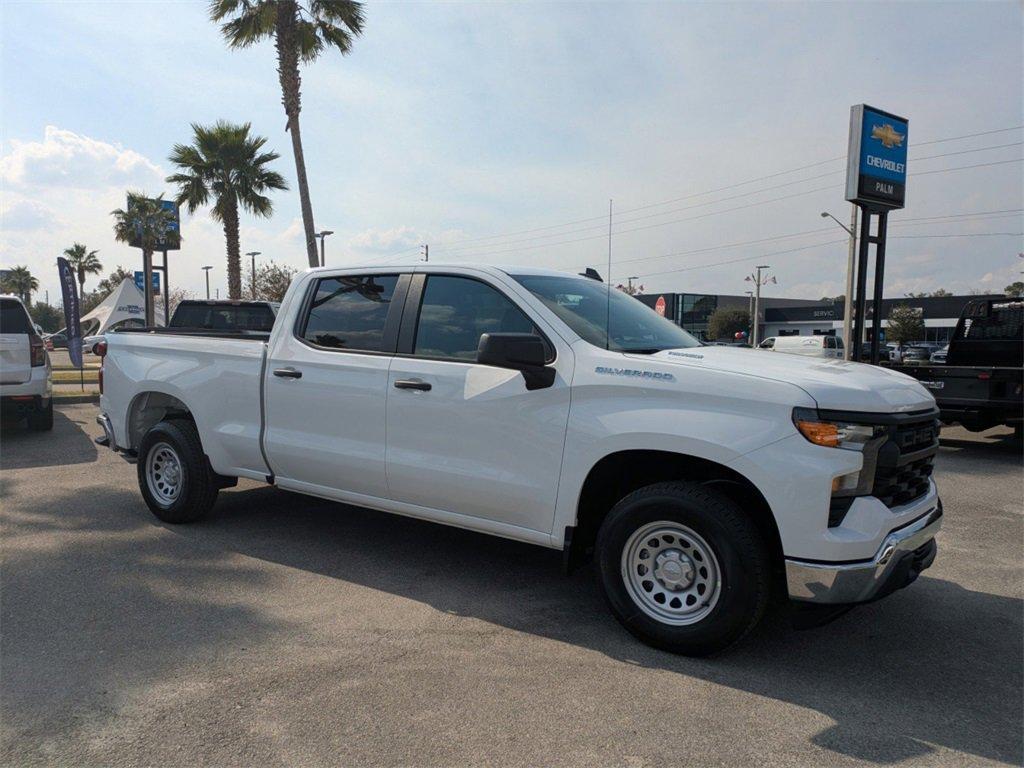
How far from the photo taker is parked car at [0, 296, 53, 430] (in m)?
9.48

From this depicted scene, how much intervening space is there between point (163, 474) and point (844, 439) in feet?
16.4

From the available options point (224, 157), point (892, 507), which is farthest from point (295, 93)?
point (892, 507)

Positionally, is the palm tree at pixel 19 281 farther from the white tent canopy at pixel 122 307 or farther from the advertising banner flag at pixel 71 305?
the advertising banner flag at pixel 71 305

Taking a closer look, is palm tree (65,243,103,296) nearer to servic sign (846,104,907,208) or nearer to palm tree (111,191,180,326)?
palm tree (111,191,180,326)

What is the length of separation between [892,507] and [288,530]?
4196 millimetres

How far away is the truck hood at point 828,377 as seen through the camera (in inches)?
132

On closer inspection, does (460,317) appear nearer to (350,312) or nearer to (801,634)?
(350,312)

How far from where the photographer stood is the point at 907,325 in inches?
2272

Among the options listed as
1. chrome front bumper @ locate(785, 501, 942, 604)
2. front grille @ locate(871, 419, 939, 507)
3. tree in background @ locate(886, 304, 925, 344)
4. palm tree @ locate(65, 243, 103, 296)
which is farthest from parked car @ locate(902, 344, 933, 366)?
palm tree @ locate(65, 243, 103, 296)

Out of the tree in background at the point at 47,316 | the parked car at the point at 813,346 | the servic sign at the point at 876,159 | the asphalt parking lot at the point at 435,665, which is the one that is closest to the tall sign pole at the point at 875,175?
the servic sign at the point at 876,159

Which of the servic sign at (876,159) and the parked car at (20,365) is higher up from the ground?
the servic sign at (876,159)

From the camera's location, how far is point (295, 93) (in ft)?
60.1

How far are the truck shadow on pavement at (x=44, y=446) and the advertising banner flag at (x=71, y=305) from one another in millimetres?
4818

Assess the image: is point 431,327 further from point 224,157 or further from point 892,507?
point 224,157
